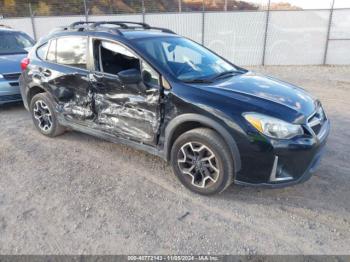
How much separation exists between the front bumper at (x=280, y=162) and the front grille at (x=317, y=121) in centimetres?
9

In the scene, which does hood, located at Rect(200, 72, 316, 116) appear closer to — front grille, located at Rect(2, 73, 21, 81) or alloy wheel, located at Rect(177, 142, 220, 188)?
alloy wheel, located at Rect(177, 142, 220, 188)

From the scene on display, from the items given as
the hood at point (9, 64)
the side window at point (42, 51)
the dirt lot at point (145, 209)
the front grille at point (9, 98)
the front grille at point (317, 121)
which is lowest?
the dirt lot at point (145, 209)

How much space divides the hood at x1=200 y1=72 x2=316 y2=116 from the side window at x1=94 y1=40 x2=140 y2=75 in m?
1.10

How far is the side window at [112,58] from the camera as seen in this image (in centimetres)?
345

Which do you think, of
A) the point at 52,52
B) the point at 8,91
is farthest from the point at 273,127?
the point at 8,91

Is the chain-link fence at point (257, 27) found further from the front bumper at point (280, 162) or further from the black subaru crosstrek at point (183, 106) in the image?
the front bumper at point (280, 162)

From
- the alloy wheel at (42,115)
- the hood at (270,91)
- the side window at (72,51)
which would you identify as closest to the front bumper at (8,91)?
the alloy wheel at (42,115)

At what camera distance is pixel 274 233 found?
259cm

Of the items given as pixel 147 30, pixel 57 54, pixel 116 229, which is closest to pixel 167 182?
pixel 116 229

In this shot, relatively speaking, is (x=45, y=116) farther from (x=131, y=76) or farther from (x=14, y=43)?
(x=14, y=43)

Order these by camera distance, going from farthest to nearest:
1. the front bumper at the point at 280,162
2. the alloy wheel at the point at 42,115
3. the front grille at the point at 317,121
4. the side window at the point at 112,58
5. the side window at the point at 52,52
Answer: the alloy wheel at the point at 42,115
the side window at the point at 52,52
the side window at the point at 112,58
the front grille at the point at 317,121
the front bumper at the point at 280,162

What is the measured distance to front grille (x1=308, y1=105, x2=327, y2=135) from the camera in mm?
2893

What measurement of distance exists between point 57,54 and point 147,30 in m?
1.42

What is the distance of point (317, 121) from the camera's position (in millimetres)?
3031
